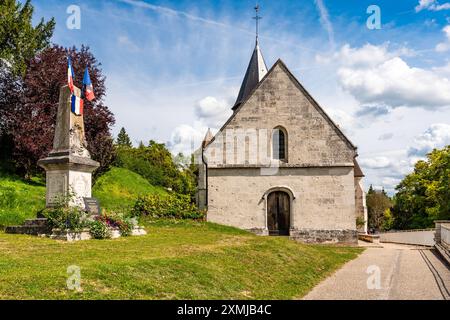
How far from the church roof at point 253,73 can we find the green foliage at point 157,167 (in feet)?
51.2

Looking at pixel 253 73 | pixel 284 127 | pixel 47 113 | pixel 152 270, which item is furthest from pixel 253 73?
pixel 152 270

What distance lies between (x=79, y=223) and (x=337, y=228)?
14378 mm

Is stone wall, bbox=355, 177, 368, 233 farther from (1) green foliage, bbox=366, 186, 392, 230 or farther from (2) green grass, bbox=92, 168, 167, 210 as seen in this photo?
(1) green foliage, bbox=366, 186, 392, 230

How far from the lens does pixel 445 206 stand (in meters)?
40.9

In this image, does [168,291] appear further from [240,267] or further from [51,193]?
[51,193]

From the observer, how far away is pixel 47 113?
24.2m

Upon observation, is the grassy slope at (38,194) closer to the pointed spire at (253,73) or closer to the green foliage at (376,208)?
the pointed spire at (253,73)

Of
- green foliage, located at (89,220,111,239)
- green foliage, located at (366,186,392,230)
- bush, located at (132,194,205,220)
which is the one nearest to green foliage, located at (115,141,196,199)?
bush, located at (132,194,205,220)

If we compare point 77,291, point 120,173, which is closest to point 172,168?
point 120,173

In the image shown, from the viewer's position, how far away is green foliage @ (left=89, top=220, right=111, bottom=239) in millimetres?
13406

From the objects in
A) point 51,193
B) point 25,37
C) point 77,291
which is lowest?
point 77,291

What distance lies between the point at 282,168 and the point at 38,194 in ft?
41.5

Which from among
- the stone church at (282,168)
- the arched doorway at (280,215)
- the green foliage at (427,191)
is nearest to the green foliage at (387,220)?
the green foliage at (427,191)

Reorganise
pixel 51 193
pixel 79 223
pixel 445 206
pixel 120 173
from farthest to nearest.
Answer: pixel 445 206 → pixel 120 173 → pixel 51 193 → pixel 79 223
